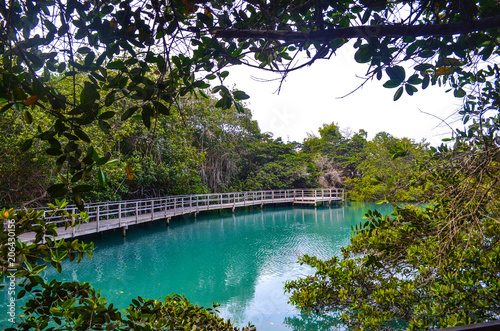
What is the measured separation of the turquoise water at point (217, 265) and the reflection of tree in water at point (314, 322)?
0.01m

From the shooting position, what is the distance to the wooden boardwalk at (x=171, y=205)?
755 centimetres

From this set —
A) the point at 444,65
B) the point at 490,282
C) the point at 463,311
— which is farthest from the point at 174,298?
the point at 490,282

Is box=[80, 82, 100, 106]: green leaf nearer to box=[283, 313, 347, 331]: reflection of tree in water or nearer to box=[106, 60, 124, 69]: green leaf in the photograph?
box=[106, 60, 124, 69]: green leaf

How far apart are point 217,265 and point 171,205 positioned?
5385 mm

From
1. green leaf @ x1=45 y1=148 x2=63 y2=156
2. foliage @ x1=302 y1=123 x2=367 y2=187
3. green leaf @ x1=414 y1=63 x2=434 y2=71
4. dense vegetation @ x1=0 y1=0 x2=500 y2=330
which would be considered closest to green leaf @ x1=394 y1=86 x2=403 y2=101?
dense vegetation @ x1=0 y1=0 x2=500 y2=330

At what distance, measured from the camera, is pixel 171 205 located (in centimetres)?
1125

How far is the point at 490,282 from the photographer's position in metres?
2.18

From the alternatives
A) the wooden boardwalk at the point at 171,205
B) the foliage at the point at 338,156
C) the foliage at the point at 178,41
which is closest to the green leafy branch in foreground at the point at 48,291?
the foliage at the point at 178,41

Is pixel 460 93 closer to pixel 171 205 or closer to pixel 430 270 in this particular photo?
pixel 430 270

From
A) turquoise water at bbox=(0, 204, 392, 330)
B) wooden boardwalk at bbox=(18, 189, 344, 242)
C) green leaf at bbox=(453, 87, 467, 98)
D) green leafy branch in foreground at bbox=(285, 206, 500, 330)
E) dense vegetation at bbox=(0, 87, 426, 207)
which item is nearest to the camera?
green leaf at bbox=(453, 87, 467, 98)

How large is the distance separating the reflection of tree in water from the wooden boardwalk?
4.87 metres

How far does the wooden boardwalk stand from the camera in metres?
7.55

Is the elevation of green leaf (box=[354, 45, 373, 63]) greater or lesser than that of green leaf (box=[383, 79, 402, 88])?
greater

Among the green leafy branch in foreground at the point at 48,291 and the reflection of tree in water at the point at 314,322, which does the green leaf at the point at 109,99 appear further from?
the reflection of tree in water at the point at 314,322
